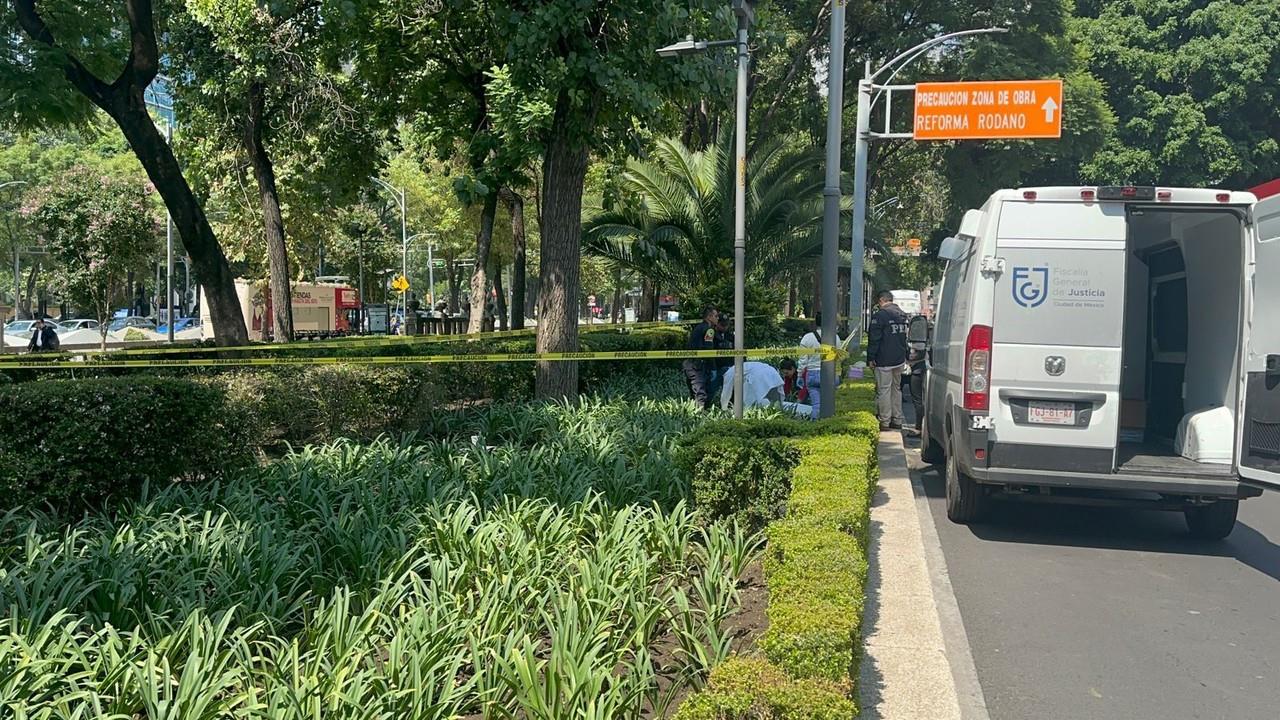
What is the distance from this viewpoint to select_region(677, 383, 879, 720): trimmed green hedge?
A: 10.7 feet

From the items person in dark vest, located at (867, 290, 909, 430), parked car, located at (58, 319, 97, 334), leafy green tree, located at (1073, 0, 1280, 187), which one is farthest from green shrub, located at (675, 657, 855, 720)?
parked car, located at (58, 319, 97, 334)

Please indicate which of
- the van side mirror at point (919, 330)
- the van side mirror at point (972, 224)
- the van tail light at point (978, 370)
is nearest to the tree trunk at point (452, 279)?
the van side mirror at point (919, 330)

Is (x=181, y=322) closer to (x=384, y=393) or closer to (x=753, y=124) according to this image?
(x=753, y=124)

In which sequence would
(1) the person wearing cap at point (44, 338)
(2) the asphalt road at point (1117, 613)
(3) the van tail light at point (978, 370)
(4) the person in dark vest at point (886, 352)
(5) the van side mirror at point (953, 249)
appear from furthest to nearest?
1. (1) the person wearing cap at point (44, 338)
2. (4) the person in dark vest at point (886, 352)
3. (5) the van side mirror at point (953, 249)
4. (3) the van tail light at point (978, 370)
5. (2) the asphalt road at point (1117, 613)

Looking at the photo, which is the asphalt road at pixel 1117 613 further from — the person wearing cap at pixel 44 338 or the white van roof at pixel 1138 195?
the person wearing cap at pixel 44 338

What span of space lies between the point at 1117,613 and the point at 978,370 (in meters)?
2.05

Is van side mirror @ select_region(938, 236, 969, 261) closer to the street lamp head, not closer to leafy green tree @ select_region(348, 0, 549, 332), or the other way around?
the street lamp head

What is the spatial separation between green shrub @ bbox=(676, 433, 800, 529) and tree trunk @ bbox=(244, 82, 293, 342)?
44.3 feet

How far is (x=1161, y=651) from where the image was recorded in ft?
18.6

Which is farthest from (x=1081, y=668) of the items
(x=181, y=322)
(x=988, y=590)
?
(x=181, y=322)

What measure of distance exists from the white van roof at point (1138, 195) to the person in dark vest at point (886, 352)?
5.90 m

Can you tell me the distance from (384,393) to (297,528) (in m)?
4.00

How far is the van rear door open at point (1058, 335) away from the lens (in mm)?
7488

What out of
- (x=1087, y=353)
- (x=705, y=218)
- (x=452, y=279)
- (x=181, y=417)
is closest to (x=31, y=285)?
(x=452, y=279)
